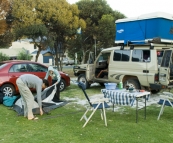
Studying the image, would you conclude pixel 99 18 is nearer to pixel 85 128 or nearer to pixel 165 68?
pixel 165 68

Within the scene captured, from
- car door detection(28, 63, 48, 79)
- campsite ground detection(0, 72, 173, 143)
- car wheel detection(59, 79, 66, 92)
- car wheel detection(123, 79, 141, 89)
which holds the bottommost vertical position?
campsite ground detection(0, 72, 173, 143)

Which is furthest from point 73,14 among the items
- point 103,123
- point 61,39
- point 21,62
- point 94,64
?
point 103,123

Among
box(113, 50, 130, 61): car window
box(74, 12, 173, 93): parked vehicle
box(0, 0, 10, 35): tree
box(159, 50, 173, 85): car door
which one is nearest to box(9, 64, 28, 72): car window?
box(74, 12, 173, 93): parked vehicle

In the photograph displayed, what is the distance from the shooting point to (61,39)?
66.8 ft

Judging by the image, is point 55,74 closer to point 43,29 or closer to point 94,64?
point 94,64

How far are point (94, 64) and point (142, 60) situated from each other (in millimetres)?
2904

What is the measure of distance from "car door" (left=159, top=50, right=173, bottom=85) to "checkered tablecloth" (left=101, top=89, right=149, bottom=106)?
270cm

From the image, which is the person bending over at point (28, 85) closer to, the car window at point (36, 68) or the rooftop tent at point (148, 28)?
the car window at point (36, 68)

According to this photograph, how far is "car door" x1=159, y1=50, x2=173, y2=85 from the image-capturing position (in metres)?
8.26

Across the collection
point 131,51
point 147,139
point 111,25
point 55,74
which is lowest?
point 147,139

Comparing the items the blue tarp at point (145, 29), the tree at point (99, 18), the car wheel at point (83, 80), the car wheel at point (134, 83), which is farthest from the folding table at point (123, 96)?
the tree at point (99, 18)

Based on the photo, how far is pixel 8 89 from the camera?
910cm

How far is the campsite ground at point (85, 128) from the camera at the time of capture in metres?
4.98

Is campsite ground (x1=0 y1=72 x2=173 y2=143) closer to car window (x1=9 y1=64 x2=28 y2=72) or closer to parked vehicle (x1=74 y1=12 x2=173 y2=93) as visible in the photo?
parked vehicle (x1=74 y1=12 x2=173 y2=93)
